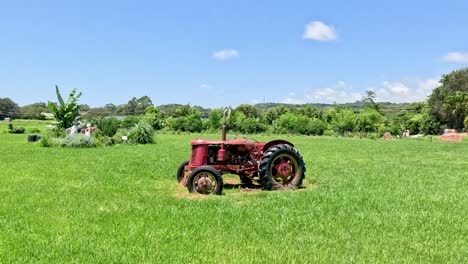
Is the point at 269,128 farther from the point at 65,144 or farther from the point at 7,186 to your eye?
the point at 7,186

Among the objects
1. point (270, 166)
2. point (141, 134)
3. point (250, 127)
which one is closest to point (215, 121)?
point (250, 127)

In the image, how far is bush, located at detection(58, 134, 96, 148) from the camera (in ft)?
74.6

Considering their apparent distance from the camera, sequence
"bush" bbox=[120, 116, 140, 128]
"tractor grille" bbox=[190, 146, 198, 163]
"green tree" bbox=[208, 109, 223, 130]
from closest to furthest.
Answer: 1. "tractor grille" bbox=[190, 146, 198, 163]
2. "bush" bbox=[120, 116, 140, 128]
3. "green tree" bbox=[208, 109, 223, 130]

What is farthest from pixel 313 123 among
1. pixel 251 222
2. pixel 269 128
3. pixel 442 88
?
pixel 251 222

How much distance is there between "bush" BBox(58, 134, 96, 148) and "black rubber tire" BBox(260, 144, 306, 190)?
1597 cm

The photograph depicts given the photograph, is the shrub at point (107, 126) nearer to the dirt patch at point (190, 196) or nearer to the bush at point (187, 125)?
the bush at point (187, 125)

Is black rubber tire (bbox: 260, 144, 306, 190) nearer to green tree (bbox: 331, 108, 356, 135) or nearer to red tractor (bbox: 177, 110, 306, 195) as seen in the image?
red tractor (bbox: 177, 110, 306, 195)

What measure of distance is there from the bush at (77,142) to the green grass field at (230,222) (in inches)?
499

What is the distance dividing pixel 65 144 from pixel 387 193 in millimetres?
18464

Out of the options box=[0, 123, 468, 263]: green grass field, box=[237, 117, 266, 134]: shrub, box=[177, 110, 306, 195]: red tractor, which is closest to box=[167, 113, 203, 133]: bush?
box=[237, 117, 266, 134]: shrub

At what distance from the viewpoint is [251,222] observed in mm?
6250

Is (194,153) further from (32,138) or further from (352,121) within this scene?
(352,121)

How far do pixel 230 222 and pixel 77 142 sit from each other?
60.6ft

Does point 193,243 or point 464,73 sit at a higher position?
point 464,73
